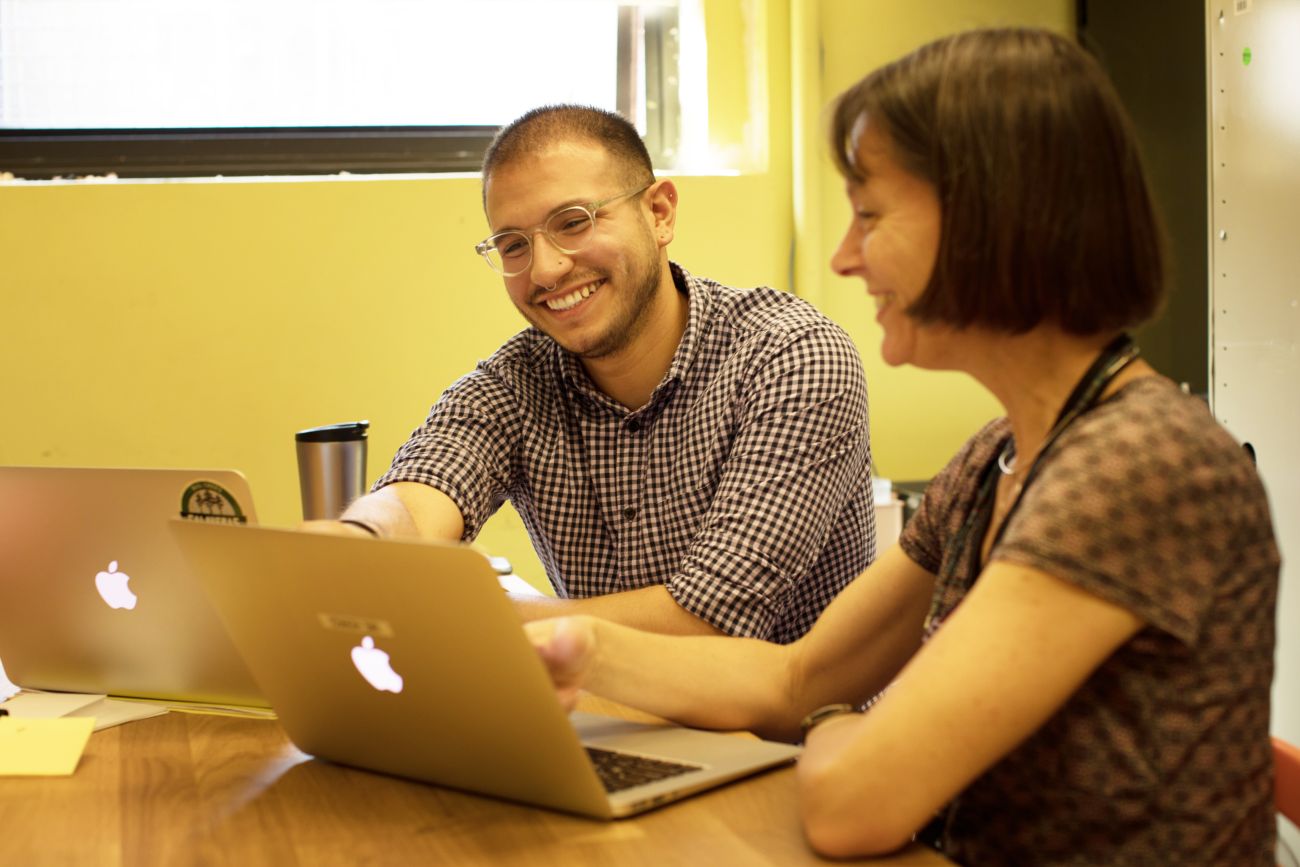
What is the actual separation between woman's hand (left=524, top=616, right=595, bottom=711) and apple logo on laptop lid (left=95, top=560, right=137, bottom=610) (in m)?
0.48

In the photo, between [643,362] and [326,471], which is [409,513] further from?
[326,471]

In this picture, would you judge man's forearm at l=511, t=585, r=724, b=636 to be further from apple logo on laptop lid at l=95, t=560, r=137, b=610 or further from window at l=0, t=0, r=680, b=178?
window at l=0, t=0, r=680, b=178

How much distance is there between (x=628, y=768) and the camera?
3.53 ft

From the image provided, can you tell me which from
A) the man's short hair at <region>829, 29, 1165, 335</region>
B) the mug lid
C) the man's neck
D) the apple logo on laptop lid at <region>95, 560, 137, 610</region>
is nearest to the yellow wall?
the mug lid

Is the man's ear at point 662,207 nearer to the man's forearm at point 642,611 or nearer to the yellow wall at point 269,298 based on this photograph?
the man's forearm at point 642,611

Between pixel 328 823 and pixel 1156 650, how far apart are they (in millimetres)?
633

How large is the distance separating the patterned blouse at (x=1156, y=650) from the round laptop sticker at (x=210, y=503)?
746 millimetres

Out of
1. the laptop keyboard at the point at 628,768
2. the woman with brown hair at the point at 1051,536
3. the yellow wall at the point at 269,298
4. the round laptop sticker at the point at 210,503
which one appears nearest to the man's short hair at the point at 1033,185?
the woman with brown hair at the point at 1051,536

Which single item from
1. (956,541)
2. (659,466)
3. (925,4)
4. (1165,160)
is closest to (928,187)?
(956,541)

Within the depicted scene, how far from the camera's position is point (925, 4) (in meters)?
3.23

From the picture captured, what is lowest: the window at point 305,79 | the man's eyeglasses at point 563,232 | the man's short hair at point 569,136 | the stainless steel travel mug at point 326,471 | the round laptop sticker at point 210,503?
the stainless steel travel mug at point 326,471

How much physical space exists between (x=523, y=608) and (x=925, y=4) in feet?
7.34

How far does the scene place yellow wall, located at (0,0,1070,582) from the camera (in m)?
2.85

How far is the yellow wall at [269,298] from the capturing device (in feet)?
9.36
